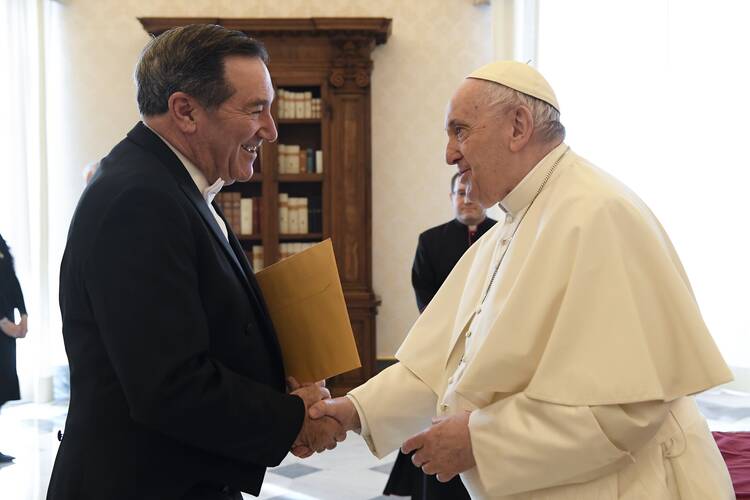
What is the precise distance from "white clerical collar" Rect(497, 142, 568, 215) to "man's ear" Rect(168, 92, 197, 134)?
2.68 ft

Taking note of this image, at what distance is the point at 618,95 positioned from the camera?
23.3 ft

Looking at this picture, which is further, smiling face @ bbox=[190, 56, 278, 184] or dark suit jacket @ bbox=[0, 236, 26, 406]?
dark suit jacket @ bbox=[0, 236, 26, 406]

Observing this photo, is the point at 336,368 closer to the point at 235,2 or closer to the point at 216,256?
the point at 216,256

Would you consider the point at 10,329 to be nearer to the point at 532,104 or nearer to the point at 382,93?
the point at 382,93

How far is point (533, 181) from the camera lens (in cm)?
213

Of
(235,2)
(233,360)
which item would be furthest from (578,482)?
(235,2)

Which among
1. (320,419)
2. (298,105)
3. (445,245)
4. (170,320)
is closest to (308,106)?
(298,105)

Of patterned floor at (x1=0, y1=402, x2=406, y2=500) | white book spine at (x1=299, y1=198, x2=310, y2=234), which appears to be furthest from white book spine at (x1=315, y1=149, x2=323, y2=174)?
patterned floor at (x1=0, y1=402, x2=406, y2=500)

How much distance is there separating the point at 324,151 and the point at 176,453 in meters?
5.89

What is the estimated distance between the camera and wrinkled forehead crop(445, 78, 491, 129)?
2.13 meters

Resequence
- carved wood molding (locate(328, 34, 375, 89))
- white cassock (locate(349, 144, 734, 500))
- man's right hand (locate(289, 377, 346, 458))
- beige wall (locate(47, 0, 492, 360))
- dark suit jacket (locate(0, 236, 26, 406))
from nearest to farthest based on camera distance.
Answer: white cassock (locate(349, 144, 734, 500)) < man's right hand (locate(289, 377, 346, 458)) < dark suit jacket (locate(0, 236, 26, 406)) < carved wood molding (locate(328, 34, 375, 89)) < beige wall (locate(47, 0, 492, 360))

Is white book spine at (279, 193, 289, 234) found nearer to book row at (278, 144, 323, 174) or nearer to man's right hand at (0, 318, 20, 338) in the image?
book row at (278, 144, 323, 174)

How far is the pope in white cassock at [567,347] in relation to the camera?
1790mm

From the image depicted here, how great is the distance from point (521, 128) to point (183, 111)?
0.83 meters
